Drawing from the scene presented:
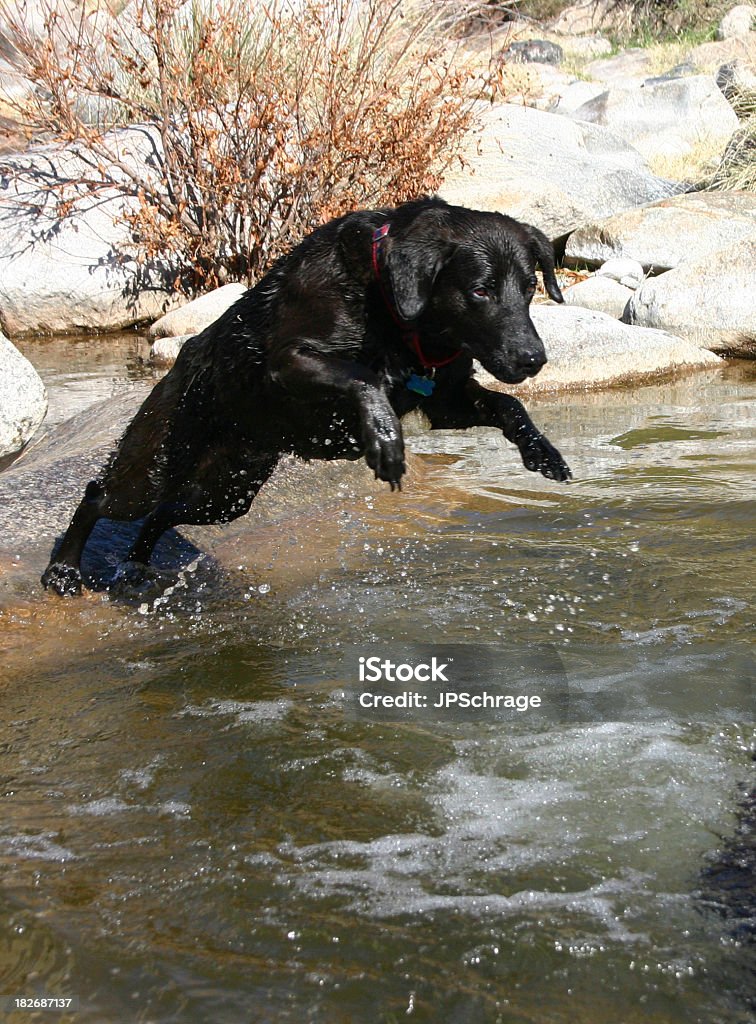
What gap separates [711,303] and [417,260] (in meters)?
6.34

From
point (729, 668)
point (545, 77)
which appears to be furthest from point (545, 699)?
point (545, 77)

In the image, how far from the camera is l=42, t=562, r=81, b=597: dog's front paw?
481 cm

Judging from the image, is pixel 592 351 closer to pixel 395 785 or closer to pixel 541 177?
pixel 541 177

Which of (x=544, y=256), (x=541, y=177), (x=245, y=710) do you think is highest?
(x=541, y=177)

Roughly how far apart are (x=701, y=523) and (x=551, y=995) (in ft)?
11.1

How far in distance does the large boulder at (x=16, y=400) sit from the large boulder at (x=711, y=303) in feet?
17.8

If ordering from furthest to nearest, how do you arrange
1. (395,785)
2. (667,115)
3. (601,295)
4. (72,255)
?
(667,115) < (72,255) < (601,295) < (395,785)

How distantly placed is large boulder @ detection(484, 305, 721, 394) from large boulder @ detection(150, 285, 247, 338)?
8.42 ft

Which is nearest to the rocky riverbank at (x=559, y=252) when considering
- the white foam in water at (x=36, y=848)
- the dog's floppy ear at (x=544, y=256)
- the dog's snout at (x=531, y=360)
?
the dog's floppy ear at (x=544, y=256)

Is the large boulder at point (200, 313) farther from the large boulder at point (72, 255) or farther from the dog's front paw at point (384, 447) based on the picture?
the dog's front paw at point (384, 447)

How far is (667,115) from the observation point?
58.9ft

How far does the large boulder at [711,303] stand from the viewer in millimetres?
9484

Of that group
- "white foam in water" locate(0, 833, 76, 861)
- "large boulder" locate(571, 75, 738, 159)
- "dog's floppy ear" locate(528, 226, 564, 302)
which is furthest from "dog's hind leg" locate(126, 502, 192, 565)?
"large boulder" locate(571, 75, 738, 159)

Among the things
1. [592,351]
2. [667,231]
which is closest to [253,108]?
[592,351]
